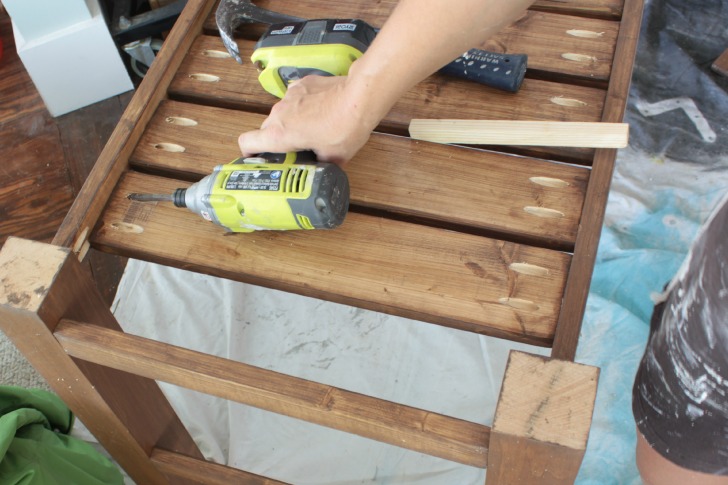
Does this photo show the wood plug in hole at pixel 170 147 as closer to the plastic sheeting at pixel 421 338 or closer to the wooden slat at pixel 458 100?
the wooden slat at pixel 458 100

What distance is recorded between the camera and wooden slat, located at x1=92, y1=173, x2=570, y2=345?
0.80m

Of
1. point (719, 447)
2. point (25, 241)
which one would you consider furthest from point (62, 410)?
point (719, 447)

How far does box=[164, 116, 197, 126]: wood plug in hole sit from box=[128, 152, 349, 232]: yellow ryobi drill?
0.16m

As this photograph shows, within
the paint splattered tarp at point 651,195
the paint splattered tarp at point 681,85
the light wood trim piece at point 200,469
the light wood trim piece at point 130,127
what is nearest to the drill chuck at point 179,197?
the light wood trim piece at point 130,127

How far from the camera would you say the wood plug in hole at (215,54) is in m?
1.07

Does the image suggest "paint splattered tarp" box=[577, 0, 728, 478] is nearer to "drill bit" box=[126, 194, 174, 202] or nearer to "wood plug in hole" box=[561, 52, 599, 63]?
"wood plug in hole" box=[561, 52, 599, 63]

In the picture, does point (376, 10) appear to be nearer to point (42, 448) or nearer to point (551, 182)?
point (551, 182)

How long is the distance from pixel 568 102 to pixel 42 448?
0.88m

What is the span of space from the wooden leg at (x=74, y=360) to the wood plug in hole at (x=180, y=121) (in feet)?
0.88

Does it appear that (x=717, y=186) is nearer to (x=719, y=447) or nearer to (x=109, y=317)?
(x=719, y=447)

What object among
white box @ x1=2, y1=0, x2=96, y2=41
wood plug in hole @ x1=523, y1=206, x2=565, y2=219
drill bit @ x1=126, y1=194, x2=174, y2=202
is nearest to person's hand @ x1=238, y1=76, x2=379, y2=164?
drill bit @ x1=126, y1=194, x2=174, y2=202

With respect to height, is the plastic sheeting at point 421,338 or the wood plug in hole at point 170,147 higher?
the wood plug in hole at point 170,147

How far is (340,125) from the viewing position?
0.84 metres

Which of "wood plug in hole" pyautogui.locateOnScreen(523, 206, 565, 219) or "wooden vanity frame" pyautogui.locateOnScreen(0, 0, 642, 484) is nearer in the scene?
"wooden vanity frame" pyautogui.locateOnScreen(0, 0, 642, 484)
